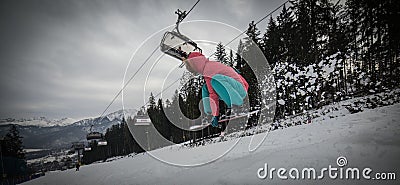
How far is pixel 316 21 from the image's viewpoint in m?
11.4

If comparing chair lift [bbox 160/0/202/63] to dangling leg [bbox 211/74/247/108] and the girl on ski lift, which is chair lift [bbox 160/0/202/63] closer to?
the girl on ski lift

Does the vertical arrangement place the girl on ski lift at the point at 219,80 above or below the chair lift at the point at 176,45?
below

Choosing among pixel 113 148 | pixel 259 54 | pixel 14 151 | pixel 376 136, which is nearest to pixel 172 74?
pixel 259 54

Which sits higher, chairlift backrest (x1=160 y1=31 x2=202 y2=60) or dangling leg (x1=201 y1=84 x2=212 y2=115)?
chairlift backrest (x1=160 y1=31 x2=202 y2=60)

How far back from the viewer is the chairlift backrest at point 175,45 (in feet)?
5.36

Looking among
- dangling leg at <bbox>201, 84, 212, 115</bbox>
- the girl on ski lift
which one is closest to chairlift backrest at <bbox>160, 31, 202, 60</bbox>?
the girl on ski lift

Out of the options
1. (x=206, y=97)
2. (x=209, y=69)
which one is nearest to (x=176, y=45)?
(x=209, y=69)

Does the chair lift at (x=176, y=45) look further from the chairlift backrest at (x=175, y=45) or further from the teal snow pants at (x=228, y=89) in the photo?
the teal snow pants at (x=228, y=89)

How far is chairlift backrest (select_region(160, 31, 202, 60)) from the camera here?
5.36 feet


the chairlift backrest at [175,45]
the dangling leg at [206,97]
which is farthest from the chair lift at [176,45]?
the dangling leg at [206,97]

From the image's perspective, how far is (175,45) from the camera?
1654 millimetres

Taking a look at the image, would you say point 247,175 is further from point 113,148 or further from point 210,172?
point 113,148

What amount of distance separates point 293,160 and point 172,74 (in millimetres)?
1694

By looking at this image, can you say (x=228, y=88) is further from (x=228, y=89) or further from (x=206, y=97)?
(x=206, y=97)
